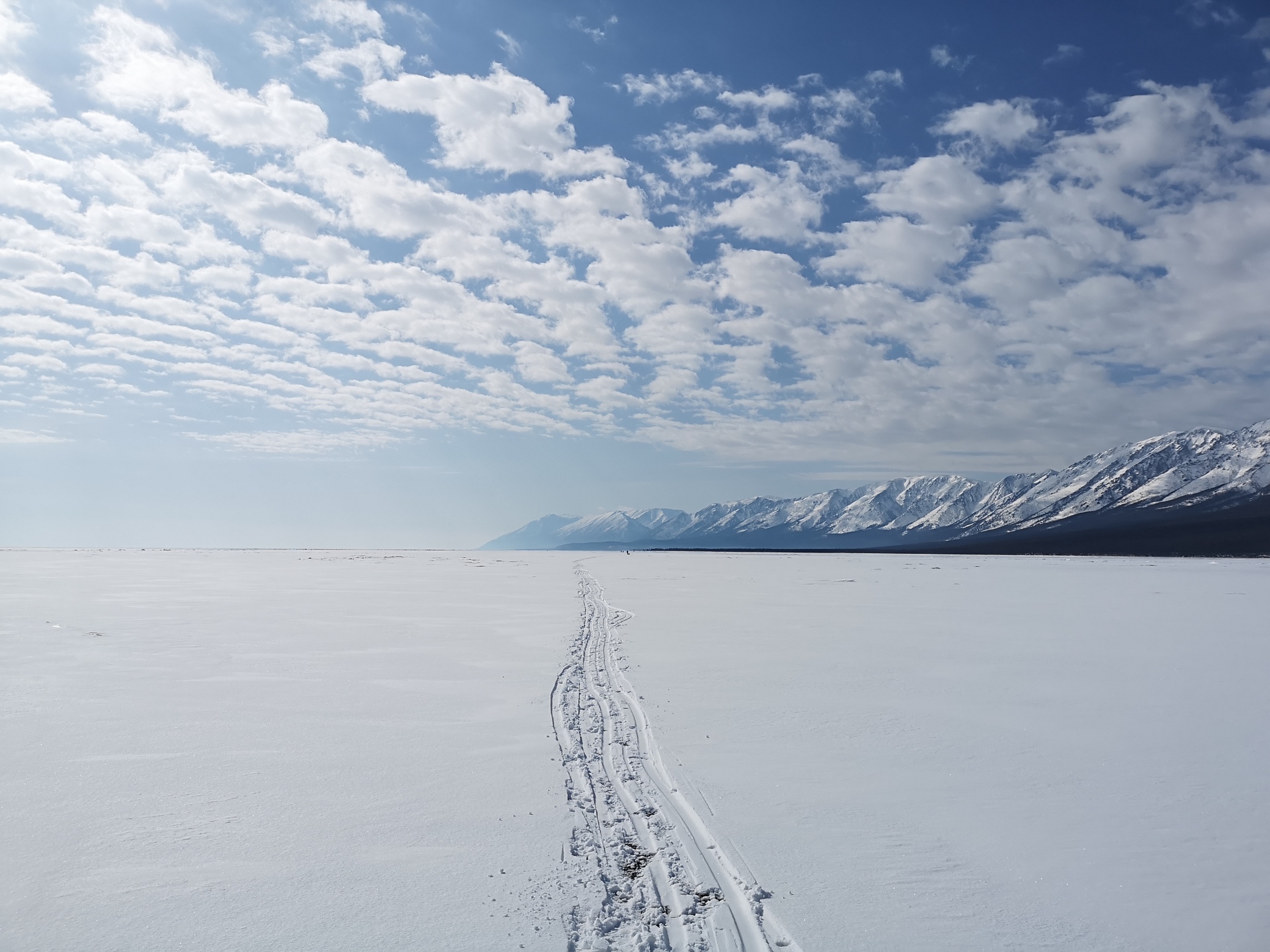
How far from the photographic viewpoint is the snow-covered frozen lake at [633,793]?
514 cm

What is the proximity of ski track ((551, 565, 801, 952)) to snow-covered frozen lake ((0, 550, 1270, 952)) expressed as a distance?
34 mm

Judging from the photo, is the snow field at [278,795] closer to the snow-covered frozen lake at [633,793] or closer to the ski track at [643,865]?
the snow-covered frozen lake at [633,793]

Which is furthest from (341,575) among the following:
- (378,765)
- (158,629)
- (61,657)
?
(378,765)

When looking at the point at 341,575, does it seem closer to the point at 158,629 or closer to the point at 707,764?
the point at 158,629

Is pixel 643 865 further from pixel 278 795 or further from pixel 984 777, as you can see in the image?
pixel 984 777

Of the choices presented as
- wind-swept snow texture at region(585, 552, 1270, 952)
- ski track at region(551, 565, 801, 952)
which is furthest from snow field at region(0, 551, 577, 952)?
→ wind-swept snow texture at region(585, 552, 1270, 952)

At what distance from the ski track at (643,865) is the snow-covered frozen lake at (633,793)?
34 mm

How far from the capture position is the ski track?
4844 mm

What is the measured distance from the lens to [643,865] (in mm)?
5816

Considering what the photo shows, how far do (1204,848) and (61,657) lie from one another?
1943 centimetres

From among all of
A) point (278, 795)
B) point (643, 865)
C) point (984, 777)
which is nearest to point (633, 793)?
point (643, 865)

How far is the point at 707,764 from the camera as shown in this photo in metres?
8.45

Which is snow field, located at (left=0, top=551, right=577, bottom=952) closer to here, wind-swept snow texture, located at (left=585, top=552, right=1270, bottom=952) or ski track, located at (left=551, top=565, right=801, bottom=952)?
ski track, located at (left=551, top=565, right=801, bottom=952)

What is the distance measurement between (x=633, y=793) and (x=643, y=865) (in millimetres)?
1661
